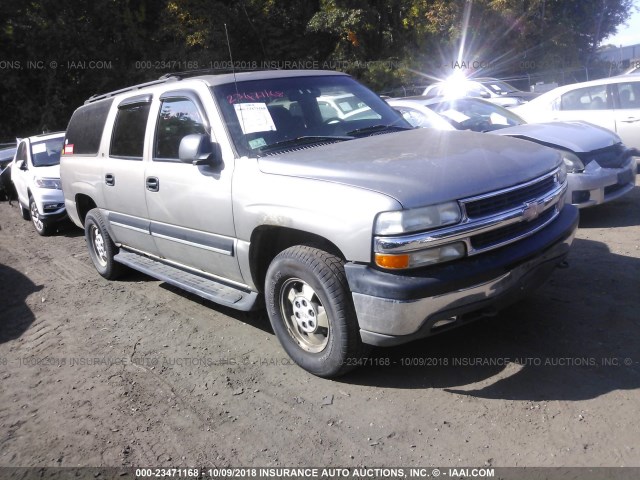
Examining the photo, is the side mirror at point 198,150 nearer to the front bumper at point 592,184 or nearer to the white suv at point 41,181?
the front bumper at point 592,184

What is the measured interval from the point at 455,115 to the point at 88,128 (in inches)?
177

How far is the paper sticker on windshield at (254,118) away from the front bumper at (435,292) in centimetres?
138

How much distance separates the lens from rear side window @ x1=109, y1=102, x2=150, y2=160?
5.11 meters

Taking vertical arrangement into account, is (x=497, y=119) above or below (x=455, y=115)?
below

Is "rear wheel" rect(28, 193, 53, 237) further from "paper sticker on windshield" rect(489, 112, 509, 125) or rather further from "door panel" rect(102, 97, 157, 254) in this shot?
"paper sticker on windshield" rect(489, 112, 509, 125)

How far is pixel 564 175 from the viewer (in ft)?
13.8

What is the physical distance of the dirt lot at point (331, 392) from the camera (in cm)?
308

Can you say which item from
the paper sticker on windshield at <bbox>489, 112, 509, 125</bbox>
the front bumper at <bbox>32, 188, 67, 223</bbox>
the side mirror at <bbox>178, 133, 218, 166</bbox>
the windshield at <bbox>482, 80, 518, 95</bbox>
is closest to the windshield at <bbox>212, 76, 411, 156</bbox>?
the side mirror at <bbox>178, 133, 218, 166</bbox>

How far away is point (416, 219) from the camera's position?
315 centimetres

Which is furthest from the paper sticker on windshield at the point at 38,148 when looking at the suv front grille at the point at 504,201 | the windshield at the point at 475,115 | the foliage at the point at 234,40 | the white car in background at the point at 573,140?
the foliage at the point at 234,40

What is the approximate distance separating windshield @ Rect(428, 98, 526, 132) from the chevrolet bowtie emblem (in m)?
3.92

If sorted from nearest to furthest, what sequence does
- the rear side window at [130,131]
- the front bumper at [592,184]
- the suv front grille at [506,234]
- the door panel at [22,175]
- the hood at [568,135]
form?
the suv front grille at [506,234]
the rear side window at [130,131]
the front bumper at [592,184]
the hood at [568,135]
the door panel at [22,175]

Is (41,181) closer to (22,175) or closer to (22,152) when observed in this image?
(22,175)

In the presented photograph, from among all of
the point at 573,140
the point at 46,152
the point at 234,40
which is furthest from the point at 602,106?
the point at 234,40
